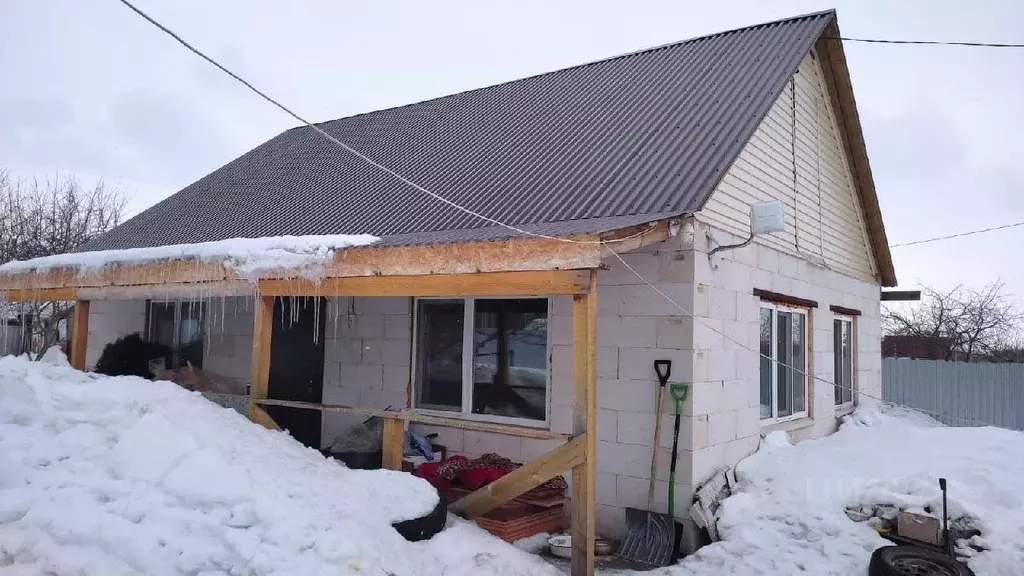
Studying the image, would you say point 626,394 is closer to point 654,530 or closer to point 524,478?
point 654,530

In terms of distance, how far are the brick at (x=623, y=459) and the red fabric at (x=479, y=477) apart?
99 cm

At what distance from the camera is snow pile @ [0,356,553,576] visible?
3566 millimetres

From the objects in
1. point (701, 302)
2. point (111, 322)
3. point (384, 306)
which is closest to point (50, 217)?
point (111, 322)

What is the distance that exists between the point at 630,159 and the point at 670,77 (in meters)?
2.84

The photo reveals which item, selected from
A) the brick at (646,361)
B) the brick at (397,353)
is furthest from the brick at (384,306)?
the brick at (646,361)

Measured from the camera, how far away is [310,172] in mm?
11469

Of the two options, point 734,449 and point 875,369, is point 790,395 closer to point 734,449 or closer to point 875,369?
point 734,449

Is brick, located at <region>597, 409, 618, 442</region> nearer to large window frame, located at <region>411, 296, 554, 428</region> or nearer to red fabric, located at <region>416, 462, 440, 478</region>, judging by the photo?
large window frame, located at <region>411, 296, 554, 428</region>

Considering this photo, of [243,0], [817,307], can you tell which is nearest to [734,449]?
[817,307]

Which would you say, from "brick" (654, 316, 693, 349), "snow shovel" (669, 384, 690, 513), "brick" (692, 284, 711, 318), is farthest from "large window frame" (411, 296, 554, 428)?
"brick" (692, 284, 711, 318)

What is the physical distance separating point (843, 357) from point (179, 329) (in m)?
10.5

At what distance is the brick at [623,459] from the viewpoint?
6074 mm

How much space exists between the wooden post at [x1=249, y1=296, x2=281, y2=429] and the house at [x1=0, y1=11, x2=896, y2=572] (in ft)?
0.09

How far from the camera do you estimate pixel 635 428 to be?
6141 mm
